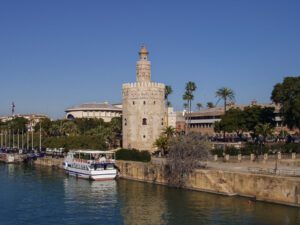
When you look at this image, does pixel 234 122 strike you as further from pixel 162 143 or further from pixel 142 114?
pixel 162 143

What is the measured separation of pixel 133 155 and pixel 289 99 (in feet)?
74.9

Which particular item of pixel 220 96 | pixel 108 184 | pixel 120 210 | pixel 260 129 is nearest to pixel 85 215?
pixel 120 210

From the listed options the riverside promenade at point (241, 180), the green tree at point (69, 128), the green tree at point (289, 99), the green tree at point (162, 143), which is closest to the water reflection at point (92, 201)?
the riverside promenade at point (241, 180)

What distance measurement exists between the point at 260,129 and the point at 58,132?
6704 centimetres

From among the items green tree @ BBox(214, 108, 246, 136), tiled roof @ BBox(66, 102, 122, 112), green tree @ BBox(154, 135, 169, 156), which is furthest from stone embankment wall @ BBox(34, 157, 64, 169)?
tiled roof @ BBox(66, 102, 122, 112)

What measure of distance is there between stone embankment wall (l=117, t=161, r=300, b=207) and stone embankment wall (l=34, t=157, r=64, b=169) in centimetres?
2915

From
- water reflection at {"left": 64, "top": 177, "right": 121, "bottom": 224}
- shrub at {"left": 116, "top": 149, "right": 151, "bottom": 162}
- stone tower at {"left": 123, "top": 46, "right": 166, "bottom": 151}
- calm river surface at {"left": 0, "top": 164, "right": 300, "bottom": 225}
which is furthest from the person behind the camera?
stone tower at {"left": 123, "top": 46, "right": 166, "bottom": 151}

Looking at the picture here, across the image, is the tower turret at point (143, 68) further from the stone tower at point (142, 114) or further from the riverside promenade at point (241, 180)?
the riverside promenade at point (241, 180)

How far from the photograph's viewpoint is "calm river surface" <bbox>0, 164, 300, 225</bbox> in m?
38.8

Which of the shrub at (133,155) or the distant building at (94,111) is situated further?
the distant building at (94,111)

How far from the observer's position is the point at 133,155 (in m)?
68.6

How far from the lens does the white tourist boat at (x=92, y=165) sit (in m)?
63.8

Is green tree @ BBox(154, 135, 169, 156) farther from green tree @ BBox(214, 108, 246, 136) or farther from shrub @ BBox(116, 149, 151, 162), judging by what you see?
green tree @ BBox(214, 108, 246, 136)

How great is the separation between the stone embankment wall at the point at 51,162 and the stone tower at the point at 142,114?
14793 mm
